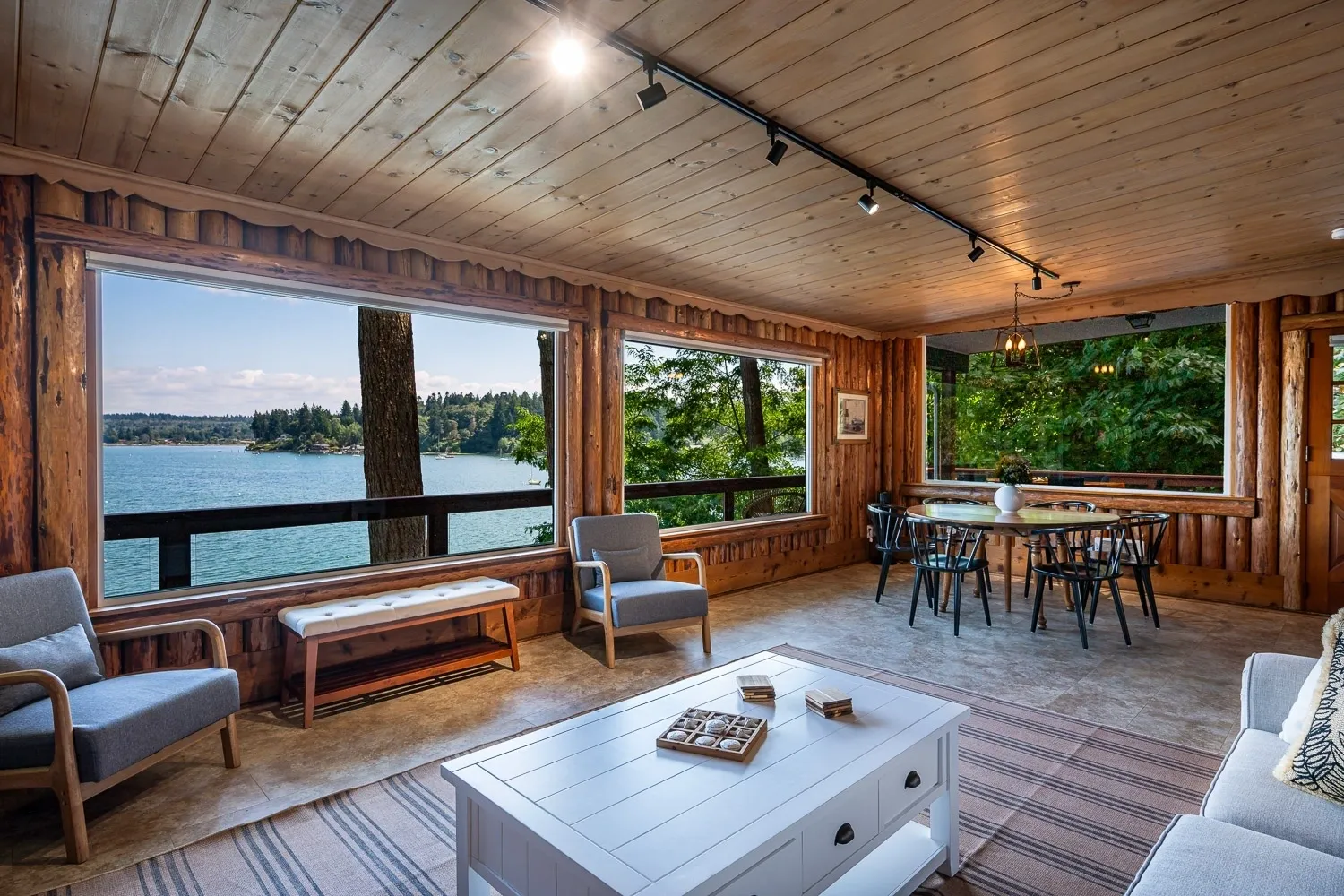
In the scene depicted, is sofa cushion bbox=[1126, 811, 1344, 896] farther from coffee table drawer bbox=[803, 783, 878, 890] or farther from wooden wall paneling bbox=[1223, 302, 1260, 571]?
wooden wall paneling bbox=[1223, 302, 1260, 571]

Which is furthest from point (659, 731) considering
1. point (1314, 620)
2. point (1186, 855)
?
point (1314, 620)

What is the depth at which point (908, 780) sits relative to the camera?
1971mm

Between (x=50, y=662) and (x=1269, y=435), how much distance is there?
7522 mm

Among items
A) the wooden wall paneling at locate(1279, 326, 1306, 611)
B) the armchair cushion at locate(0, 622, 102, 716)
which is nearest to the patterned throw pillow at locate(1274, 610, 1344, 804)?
the armchair cushion at locate(0, 622, 102, 716)

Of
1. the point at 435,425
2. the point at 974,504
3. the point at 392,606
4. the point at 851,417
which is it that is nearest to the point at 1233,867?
the point at 392,606

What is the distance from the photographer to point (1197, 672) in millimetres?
3854

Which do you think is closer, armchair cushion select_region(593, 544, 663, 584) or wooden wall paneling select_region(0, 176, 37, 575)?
wooden wall paneling select_region(0, 176, 37, 575)

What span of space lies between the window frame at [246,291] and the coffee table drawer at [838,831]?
10.1ft

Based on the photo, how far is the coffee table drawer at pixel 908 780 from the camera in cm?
189

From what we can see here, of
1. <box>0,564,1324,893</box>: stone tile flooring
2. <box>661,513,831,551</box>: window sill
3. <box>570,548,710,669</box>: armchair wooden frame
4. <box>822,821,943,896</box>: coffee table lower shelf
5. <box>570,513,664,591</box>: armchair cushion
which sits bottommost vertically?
<box>0,564,1324,893</box>: stone tile flooring

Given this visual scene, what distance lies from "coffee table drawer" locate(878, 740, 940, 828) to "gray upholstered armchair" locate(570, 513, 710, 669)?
2.25 metres

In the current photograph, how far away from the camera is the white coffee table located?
1463 millimetres

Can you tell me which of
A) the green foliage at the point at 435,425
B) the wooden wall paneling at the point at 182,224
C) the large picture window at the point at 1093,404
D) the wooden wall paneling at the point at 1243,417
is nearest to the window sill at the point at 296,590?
the green foliage at the point at 435,425

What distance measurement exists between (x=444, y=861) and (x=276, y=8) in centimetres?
264
